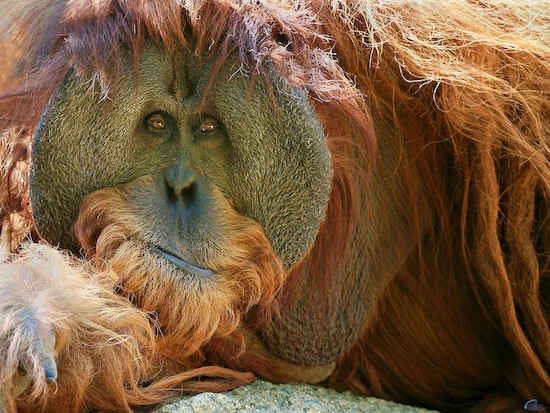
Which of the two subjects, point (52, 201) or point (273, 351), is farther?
point (273, 351)

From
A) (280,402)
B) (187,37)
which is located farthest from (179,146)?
(280,402)

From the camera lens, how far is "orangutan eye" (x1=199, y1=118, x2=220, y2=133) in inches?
82.1

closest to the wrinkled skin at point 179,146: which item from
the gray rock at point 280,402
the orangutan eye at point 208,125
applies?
the orangutan eye at point 208,125

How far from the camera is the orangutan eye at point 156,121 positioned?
2092 millimetres

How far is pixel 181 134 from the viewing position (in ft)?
6.85

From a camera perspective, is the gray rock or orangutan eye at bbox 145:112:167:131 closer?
the gray rock

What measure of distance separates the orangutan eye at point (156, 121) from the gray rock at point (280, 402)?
550 millimetres

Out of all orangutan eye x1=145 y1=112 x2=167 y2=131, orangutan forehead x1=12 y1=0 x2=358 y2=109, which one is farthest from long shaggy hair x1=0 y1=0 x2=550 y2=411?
orangutan eye x1=145 y1=112 x2=167 y2=131

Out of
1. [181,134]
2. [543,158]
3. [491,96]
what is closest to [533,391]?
[543,158]

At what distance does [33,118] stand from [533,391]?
1.44 meters

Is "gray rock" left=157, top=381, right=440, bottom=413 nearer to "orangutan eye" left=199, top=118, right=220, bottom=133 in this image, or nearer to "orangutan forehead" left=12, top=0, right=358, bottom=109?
"orangutan eye" left=199, top=118, right=220, bottom=133

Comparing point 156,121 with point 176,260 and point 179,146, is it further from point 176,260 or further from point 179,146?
point 176,260

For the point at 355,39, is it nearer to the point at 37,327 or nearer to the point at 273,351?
the point at 273,351

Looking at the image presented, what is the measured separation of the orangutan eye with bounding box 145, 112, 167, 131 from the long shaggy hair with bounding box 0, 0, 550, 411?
0.37 ft
